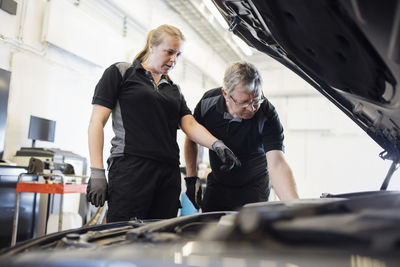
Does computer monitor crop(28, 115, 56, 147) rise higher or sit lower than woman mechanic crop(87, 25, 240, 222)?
higher

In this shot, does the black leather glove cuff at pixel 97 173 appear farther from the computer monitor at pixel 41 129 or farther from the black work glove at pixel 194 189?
the computer monitor at pixel 41 129

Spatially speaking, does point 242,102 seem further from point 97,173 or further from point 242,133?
point 97,173

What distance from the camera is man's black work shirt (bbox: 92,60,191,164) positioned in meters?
1.38

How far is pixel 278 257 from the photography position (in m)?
0.39

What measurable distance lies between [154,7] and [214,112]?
4211 millimetres

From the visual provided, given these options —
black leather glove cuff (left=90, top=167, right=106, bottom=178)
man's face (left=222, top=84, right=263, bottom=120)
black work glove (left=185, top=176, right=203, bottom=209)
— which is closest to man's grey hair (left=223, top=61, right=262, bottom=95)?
man's face (left=222, top=84, right=263, bottom=120)

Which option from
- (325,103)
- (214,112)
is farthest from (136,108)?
(325,103)

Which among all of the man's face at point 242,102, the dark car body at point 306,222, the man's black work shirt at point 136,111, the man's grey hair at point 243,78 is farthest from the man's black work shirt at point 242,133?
the dark car body at point 306,222

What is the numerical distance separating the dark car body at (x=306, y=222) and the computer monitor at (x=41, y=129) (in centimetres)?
310

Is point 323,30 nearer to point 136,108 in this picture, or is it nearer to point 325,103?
point 136,108

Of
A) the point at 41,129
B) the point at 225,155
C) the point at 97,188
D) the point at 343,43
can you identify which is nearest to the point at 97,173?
the point at 97,188

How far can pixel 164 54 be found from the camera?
1.47 meters

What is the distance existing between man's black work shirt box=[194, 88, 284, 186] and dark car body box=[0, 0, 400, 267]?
0.67 meters

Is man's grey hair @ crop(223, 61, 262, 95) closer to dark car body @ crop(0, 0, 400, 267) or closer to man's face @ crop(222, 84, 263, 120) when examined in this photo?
man's face @ crop(222, 84, 263, 120)
